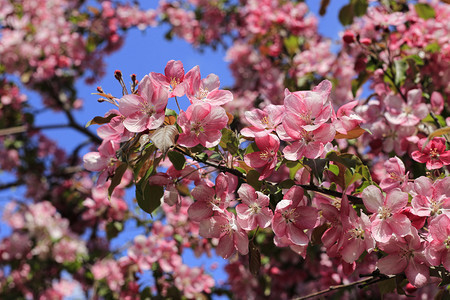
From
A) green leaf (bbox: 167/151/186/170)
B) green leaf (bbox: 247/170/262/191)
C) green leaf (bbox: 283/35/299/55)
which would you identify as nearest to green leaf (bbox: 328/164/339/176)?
green leaf (bbox: 247/170/262/191)

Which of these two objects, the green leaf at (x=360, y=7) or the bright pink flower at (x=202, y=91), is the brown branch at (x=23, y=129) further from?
the bright pink flower at (x=202, y=91)

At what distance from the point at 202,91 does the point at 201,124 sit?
0.09 meters

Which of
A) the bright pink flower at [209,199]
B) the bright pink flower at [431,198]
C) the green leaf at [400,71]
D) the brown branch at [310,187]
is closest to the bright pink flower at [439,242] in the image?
the bright pink flower at [431,198]

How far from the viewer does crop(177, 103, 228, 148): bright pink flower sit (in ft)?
2.90

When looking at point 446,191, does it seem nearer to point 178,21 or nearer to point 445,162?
point 445,162

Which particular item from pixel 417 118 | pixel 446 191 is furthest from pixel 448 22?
pixel 446 191

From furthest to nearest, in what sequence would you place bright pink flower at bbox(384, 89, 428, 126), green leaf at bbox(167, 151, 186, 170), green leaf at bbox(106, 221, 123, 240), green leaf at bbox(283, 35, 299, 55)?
green leaf at bbox(283, 35, 299, 55) → green leaf at bbox(106, 221, 123, 240) → bright pink flower at bbox(384, 89, 428, 126) → green leaf at bbox(167, 151, 186, 170)

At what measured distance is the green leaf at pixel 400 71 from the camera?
63.6 inches

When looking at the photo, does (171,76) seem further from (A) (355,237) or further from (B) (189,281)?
(B) (189,281)

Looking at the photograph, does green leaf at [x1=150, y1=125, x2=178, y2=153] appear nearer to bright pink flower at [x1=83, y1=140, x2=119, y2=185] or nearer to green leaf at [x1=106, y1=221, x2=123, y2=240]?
bright pink flower at [x1=83, y1=140, x2=119, y2=185]

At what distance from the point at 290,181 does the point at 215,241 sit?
143cm

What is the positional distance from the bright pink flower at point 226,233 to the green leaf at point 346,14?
4.85 feet

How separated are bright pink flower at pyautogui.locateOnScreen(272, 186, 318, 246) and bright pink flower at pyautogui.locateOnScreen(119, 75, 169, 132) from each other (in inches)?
11.2

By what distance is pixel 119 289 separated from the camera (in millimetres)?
2387
